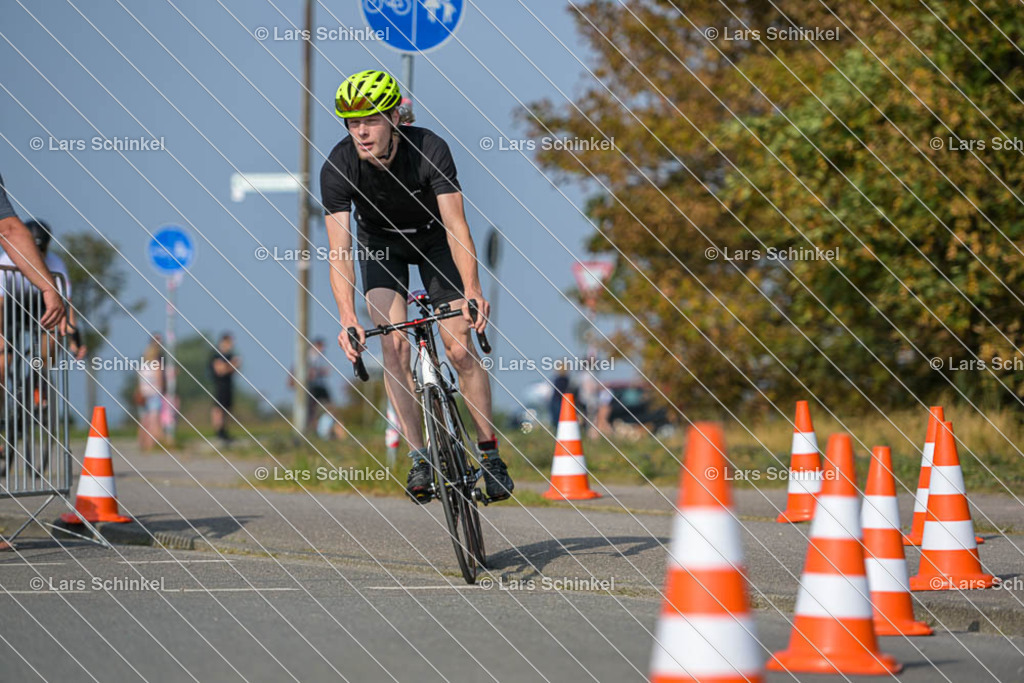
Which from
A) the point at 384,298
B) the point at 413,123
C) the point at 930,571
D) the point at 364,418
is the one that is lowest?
the point at 364,418

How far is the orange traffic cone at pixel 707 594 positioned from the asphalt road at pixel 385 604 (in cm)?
113

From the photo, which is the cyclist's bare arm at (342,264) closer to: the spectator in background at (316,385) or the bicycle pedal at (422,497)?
the bicycle pedal at (422,497)

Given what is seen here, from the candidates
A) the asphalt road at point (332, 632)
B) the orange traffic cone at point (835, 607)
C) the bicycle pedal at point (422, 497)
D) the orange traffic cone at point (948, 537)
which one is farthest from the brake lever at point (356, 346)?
the orange traffic cone at point (948, 537)

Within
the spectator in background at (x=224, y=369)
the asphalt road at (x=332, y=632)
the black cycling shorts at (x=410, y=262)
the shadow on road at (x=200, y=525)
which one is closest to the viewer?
the asphalt road at (x=332, y=632)

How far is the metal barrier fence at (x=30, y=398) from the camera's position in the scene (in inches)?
310

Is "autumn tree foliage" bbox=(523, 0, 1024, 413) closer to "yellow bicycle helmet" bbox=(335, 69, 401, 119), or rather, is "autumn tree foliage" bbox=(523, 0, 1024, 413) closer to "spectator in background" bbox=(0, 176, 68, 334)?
"yellow bicycle helmet" bbox=(335, 69, 401, 119)

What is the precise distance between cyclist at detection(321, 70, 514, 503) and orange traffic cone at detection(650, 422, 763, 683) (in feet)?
10.6

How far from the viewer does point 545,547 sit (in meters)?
7.51

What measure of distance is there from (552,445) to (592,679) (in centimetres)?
1058

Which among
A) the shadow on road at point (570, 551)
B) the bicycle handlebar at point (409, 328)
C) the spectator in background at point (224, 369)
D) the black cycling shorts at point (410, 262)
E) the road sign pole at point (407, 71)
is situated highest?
the road sign pole at point (407, 71)

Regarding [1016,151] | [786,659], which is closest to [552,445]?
[1016,151]

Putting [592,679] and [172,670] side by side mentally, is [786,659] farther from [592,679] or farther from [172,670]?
[172,670]

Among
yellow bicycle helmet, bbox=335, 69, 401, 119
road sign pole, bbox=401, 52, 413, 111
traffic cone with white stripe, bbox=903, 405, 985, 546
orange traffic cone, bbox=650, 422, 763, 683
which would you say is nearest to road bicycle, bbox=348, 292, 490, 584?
yellow bicycle helmet, bbox=335, 69, 401, 119

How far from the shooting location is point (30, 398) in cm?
796
